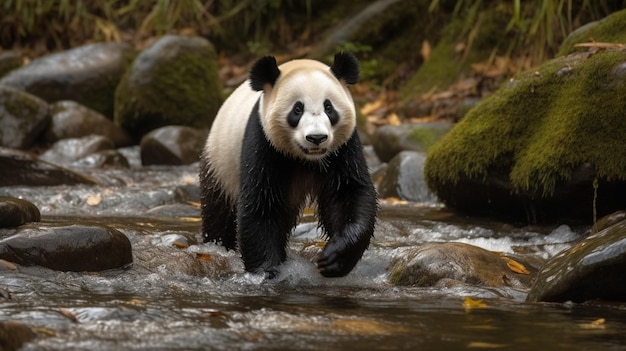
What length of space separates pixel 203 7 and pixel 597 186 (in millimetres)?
10017

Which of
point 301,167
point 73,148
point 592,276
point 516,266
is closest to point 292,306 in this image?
point 301,167

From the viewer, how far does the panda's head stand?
4910 millimetres

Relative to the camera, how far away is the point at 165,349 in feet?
10.9

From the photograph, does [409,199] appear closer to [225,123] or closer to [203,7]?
[225,123]

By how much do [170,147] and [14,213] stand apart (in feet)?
18.3

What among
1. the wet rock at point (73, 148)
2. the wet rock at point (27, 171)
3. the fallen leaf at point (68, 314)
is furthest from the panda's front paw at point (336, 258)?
the wet rock at point (73, 148)

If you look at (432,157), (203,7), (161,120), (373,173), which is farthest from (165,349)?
(203,7)

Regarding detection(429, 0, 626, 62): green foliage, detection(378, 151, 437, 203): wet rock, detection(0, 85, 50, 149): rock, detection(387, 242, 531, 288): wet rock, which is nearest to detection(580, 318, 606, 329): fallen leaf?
detection(387, 242, 531, 288): wet rock

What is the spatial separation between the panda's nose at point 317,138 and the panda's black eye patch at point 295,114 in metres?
0.22

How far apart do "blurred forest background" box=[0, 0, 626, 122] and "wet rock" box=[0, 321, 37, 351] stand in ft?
22.5

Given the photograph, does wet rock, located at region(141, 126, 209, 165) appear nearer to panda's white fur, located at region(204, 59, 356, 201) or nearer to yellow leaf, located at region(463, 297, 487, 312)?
panda's white fur, located at region(204, 59, 356, 201)

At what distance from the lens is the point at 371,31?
1409cm

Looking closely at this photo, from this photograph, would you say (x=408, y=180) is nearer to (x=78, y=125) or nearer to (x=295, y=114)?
(x=295, y=114)

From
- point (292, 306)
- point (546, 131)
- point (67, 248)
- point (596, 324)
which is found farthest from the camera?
point (546, 131)
